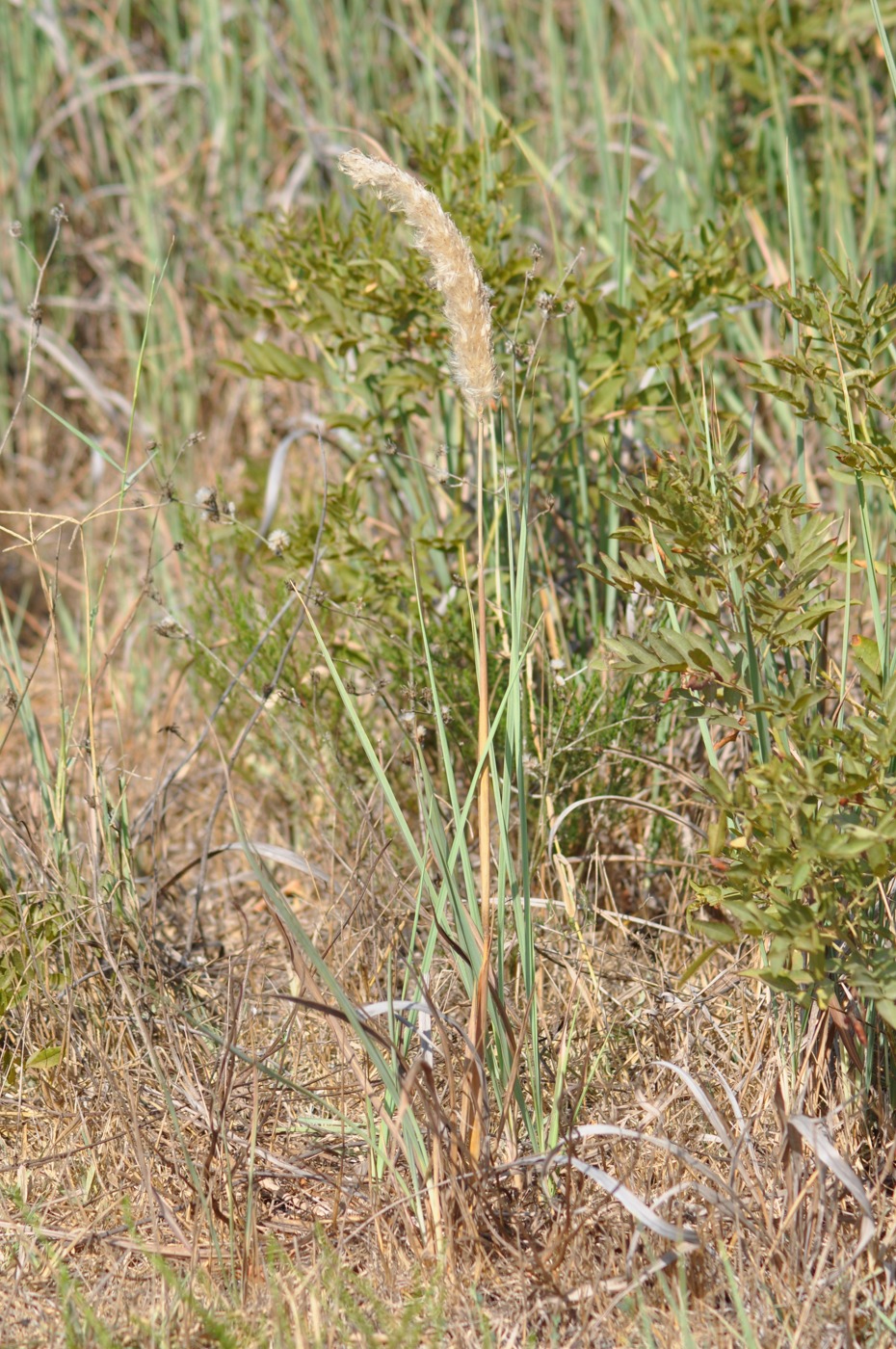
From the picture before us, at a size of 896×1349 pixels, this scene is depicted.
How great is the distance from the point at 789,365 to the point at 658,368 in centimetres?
66

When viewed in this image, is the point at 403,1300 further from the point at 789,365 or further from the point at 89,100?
the point at 89,100

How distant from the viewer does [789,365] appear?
1.26 metres

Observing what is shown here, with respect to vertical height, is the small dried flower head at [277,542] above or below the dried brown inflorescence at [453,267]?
below

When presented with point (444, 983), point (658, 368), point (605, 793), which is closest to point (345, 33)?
point (658, 368)

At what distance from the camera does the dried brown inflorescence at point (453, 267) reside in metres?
1.05

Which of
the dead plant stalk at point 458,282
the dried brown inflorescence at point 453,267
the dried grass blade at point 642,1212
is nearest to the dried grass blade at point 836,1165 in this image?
the dried grass blade at point 642,1212

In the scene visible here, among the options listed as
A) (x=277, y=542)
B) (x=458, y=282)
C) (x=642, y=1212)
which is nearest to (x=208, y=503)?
(x=277, y=542)

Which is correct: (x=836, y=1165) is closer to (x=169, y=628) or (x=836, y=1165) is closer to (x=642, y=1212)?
(x=642, y=1212)

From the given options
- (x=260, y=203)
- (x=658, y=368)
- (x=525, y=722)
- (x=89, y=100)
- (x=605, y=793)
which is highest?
(x=89, y=100)

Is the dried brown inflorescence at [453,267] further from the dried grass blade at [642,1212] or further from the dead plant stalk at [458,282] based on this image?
the dried grass blade at [642,1212]

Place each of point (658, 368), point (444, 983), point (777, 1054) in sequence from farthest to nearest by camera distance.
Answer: point (658, 368), point (444, 983), point (777, 1054)

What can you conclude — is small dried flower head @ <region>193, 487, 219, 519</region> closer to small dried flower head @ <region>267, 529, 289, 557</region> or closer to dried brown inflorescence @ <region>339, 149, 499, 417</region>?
small dried flower head @ <region>267, 529, 289, 557</region>

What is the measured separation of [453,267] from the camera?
3.49 feet

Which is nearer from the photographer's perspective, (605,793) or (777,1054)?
(777,1054)
